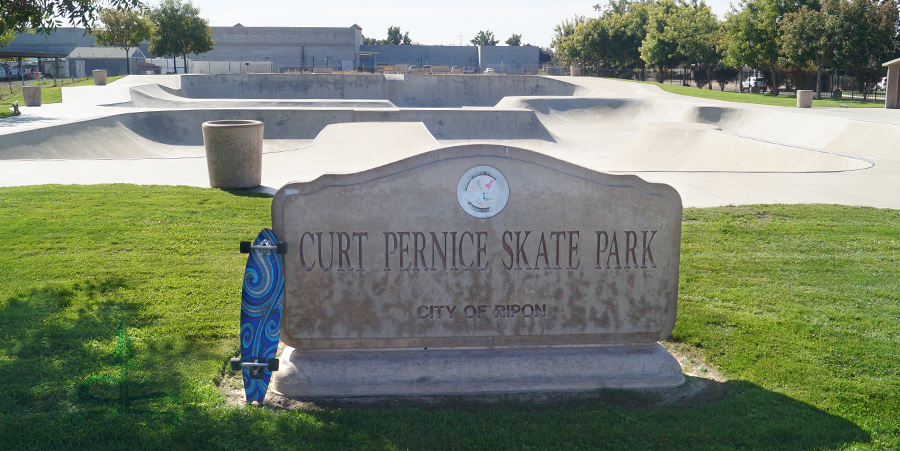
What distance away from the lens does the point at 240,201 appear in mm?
9156

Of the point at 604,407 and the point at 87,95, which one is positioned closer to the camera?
the point at 604,407

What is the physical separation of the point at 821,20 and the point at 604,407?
38.6 meters

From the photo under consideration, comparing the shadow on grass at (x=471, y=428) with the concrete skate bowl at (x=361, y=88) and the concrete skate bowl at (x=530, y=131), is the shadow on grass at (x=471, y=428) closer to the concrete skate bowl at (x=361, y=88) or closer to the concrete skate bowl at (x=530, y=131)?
the concrete skate bowl at (x=530, y=131)

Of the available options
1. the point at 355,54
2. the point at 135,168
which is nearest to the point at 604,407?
the point at 135,168

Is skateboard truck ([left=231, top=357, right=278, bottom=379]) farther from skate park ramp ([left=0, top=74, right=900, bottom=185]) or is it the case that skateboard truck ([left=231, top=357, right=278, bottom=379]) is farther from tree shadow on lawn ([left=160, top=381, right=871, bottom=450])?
skate park ramp ([left=0, top=74, right=900, bottom=185])

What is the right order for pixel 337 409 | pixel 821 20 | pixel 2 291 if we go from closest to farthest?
pixel 337 409
pixel 2 291
pixel 821 20

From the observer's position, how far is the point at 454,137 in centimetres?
2470

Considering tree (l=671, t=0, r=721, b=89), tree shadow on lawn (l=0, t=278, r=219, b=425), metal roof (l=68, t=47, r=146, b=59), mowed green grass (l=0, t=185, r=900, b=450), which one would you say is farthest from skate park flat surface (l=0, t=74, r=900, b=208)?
metal roof (l=68, t=47, r=146, b=59)

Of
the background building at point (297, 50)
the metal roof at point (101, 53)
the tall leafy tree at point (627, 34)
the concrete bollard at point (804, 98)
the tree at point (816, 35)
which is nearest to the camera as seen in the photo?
the concrete bollard at point (804, 98)

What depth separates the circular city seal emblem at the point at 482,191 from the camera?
3795 millimetres

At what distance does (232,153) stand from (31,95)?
71.8 feet

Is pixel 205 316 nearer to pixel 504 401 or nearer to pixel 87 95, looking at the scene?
pixel 504 401

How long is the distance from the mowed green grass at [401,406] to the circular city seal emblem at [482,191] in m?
1.09

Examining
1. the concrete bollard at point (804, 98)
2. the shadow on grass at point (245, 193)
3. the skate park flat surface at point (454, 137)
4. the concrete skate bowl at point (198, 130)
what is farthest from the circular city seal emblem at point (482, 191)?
the concrete bollard at point (804, 98)
